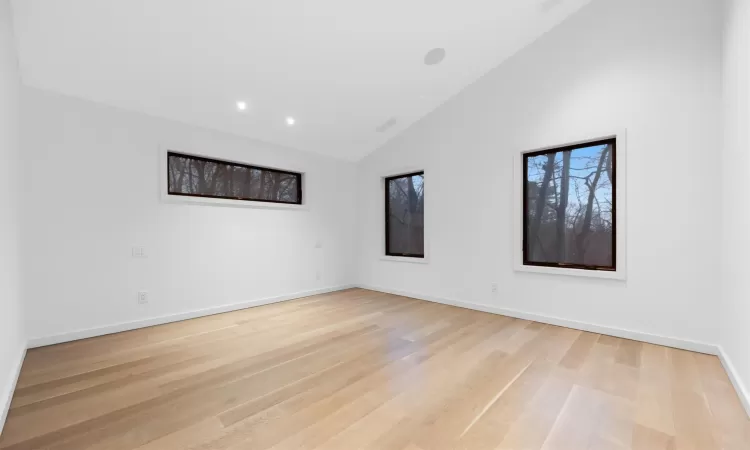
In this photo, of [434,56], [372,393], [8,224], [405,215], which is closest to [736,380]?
[372,393]

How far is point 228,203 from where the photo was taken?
433 centimetres

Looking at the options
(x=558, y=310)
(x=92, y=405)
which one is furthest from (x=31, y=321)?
(x=558, y=310)

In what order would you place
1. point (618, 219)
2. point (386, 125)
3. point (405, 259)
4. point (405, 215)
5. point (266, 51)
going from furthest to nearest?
point (405, 215), point (405, 259), point (386, 125), point (618, 219), point (266, 51)

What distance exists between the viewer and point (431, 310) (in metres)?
4.30

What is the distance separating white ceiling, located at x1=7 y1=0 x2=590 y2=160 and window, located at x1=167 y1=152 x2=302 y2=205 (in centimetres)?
50

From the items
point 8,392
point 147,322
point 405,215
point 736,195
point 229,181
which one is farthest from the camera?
point 405,215

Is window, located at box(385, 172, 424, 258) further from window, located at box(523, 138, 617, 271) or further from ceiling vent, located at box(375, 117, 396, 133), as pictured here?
window, located at box(523, 138, 617, 271)

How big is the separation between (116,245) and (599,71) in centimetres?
539

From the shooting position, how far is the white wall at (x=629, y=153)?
2.87 m

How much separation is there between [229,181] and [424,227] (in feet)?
9.45

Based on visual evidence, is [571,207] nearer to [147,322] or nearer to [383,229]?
[383,229]

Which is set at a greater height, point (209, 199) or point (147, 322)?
point (209, 199)

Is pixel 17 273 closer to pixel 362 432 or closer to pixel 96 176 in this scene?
pixel 96 176

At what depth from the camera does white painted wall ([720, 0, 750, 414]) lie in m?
2.05
